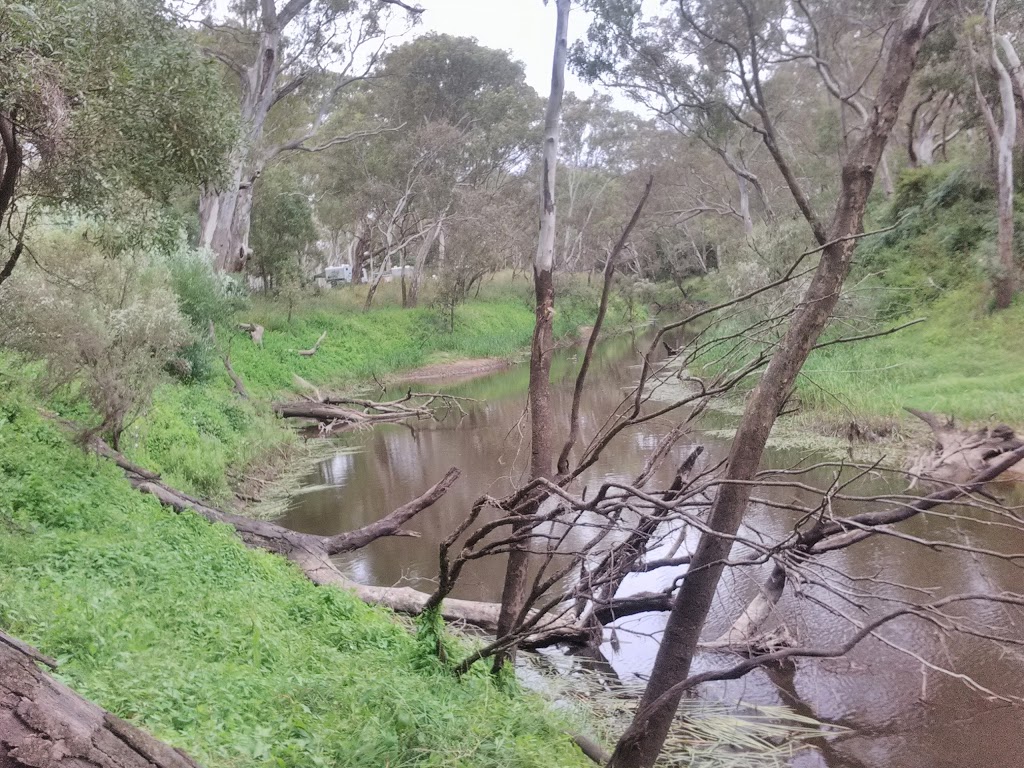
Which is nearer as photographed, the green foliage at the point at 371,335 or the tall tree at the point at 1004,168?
the tall tree at the point at 1004,168

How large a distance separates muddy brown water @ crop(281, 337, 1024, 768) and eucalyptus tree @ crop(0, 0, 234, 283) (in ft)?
11.8

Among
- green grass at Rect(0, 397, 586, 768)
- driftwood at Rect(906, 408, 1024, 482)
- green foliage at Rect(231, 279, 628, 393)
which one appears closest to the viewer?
green grass at Rect(0, 397, 586, 768)

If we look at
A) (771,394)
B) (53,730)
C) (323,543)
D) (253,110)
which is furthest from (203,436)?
(53,730)

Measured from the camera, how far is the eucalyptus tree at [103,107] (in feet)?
15.3

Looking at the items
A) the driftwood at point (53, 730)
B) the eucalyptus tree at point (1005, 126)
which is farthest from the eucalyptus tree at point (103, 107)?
the eucalyptus tree at point (1005, 126)

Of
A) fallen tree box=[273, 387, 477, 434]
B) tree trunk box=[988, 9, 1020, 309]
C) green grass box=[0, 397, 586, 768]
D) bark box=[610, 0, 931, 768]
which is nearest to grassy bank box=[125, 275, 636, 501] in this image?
fallen tree box=[273, 387, 477, 434]

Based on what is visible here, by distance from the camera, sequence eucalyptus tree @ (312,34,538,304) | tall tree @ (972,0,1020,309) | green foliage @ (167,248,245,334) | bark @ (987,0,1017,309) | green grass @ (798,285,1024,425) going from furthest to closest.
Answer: eucalyptus tree @ (312,34,538,304), bark @ (987,0,1017,309), tall tree @ (972,0,1020,309), green foliage @ (167,248,245,334), green grass @ (798,285,1024,425)

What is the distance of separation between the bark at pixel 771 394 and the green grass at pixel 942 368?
6.83 metres

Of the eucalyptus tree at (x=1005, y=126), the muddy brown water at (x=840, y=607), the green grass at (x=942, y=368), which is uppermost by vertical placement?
the eucalyptus tree at (x=1005, y=126)

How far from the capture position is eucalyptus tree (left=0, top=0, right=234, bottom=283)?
466cm

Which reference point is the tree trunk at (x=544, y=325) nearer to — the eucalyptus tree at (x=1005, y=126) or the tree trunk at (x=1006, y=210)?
the eucalyptus tree at (x=1005, y=126)

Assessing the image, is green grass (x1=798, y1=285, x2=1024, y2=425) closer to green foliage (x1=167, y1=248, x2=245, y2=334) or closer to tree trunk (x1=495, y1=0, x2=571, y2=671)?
tree trunk (x1=495, y1=0, x2=571, y2=671)

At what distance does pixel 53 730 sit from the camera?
74.4 inches

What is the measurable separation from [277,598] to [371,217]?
83.3ft
